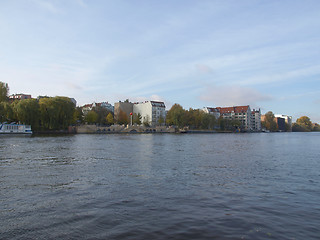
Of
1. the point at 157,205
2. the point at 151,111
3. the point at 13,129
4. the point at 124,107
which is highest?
the point at 124,107

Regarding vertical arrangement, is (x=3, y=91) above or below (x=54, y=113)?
above

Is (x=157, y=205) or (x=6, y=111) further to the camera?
(x=6, y=111)

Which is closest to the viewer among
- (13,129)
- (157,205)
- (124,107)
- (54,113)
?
(157,205)

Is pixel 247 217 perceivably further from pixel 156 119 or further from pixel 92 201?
pixel 156 119

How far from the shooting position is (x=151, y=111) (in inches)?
6811

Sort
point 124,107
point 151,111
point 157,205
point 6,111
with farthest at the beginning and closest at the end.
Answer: point 124,107, point 151,111, point 6,111, point 157,205

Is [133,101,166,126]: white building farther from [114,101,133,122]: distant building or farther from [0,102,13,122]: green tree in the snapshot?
[0,102,13,122]: green tree

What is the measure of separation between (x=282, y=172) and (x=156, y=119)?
156329 millimetres

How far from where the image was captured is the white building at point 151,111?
559ft

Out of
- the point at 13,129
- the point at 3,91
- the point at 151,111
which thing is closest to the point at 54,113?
the point at 13,129

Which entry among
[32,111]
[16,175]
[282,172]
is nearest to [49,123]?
[32,111]

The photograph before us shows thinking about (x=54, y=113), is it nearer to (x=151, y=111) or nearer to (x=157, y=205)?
(x=151, y=111)

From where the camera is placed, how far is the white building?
559 ft

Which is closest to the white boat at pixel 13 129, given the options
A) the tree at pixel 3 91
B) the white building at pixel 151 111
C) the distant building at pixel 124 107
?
the tree at pixel 3 91
